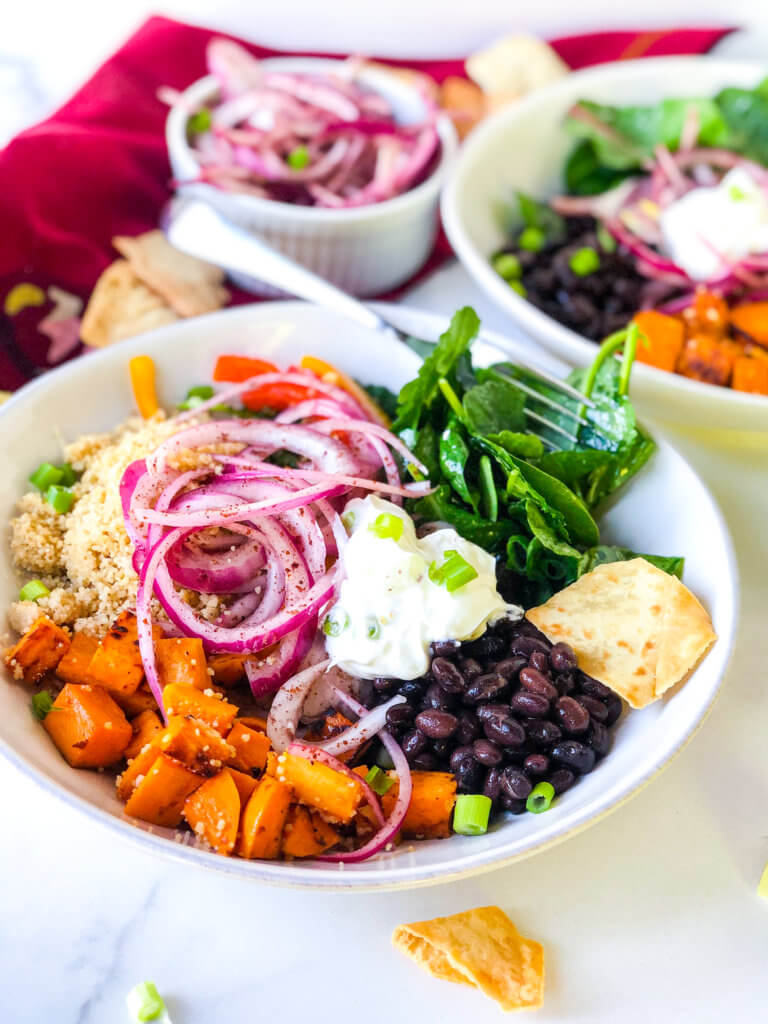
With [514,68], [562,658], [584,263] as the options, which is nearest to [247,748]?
[562,658]

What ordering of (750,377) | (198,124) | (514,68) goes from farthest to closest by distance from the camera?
(514,68)
(198,124)
(750,377)

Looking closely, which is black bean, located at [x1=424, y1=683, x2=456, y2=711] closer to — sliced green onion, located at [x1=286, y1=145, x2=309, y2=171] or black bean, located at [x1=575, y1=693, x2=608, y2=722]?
black bean, located at [x1=575, y1=693, x2=608, y2=722]

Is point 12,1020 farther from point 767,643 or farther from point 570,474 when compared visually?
point 767,643

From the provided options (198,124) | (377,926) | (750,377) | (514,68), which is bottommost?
(377,926)

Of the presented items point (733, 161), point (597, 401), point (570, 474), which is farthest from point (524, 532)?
point (733, 161)

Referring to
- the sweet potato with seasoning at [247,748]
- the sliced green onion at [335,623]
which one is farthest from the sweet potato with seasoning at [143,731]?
the sliced green onion at [335,623]

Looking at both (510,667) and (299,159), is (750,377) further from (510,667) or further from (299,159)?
(299,159)
